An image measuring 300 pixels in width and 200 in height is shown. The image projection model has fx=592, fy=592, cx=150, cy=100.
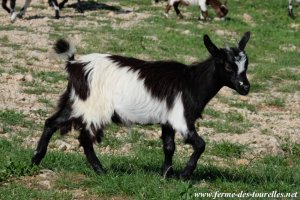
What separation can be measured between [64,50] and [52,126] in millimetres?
1040

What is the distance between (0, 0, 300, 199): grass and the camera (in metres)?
6.94

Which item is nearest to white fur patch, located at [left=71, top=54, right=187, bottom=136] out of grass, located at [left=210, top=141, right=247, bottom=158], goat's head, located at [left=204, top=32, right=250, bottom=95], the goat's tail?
the goat's tail

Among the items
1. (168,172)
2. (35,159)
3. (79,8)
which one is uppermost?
(168,172)

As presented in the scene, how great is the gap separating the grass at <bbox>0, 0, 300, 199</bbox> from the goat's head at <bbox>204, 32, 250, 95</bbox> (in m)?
1.21

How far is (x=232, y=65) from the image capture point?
283 inches

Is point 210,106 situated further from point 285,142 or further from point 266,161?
point 266,161

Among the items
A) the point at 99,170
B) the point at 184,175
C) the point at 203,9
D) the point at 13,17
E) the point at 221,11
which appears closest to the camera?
the point at 184,175

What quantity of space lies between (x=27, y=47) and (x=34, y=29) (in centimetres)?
336

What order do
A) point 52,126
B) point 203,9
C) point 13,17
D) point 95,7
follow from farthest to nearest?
point 95,7, point 203,9, point 13,17, point 52,126

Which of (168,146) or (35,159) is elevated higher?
(168,146)

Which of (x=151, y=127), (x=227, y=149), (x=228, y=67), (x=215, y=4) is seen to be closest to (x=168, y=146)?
(x=228, y=67)

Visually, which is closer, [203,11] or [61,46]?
[61,46]

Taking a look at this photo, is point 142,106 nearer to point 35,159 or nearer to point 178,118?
point 178,118

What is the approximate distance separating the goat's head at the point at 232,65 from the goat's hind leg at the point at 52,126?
1.98 meters
